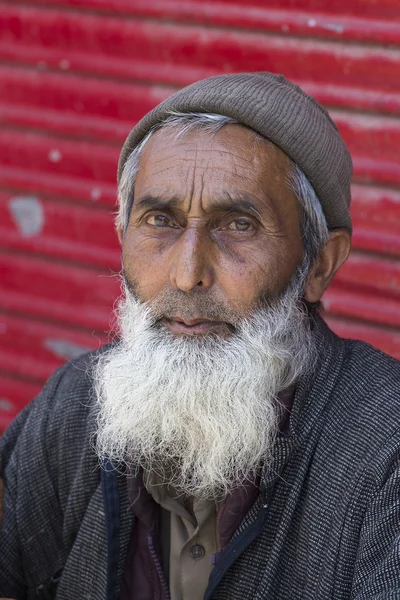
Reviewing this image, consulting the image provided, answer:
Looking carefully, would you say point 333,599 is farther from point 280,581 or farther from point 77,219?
point 77,219

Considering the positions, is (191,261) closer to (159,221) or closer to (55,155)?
(159,221)

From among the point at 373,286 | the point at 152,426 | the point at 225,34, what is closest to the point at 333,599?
the point at 152,426

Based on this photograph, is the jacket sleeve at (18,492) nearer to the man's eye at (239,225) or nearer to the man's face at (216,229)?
the man's face at (216,229)

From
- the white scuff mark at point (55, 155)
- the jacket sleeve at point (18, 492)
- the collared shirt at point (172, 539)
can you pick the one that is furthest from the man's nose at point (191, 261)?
the white scuff mark at point (55, 155)

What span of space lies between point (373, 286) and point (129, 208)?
51.2 inches

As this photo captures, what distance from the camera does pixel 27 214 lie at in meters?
4.36

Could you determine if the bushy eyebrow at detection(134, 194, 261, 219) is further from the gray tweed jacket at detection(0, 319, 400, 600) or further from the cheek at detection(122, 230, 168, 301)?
the gray tweed jacket at detection(0, 319, 400, 600)

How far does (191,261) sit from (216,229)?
0.53ft

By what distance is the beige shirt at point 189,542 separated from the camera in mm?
2586

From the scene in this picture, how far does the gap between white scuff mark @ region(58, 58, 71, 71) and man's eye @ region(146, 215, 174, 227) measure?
1.73 m

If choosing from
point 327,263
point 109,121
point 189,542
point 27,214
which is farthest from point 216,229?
point 27,214

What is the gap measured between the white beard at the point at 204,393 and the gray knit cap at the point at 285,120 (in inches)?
12.3

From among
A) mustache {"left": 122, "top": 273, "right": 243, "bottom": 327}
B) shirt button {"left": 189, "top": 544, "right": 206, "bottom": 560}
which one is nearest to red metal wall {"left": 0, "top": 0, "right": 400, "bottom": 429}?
mustache {"left": 122, "top": 273, "right": 243, "bottom": 327}

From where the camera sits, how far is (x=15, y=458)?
289 cm
